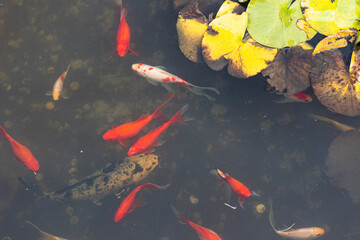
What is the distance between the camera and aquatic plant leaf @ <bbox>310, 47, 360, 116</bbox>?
9.82 feet

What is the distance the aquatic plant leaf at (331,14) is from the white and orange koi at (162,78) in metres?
1.36

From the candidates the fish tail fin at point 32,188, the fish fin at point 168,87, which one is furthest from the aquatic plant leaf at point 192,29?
the fish tail fin at point 32,188

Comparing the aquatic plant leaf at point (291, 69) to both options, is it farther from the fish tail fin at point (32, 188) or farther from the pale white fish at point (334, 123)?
the fish tail fin at point (32, 188)

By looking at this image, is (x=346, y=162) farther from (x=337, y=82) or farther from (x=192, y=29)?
(x=192, y=29)

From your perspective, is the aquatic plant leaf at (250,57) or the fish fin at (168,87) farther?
the fish fin at (168,87)

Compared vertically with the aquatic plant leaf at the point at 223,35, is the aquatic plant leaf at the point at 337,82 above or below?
below

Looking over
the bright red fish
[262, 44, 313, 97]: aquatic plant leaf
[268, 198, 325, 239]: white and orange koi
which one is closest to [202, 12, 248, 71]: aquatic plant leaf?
[262, 44, 313, 97]: aquatic plant leaf

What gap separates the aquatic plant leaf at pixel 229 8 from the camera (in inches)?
127

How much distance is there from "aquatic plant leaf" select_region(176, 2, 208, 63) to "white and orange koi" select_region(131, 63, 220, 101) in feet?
1.13

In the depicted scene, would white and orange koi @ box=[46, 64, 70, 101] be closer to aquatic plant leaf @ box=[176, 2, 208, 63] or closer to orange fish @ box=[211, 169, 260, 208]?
aquatic plant leaf @ box=[176, 2, 208, 63]

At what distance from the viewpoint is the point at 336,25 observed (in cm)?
303

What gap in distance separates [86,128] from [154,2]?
1966mm

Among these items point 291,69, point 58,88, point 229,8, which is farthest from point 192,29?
point 58,88

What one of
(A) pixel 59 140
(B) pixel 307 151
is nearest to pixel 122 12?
(A) pixel 59 140
